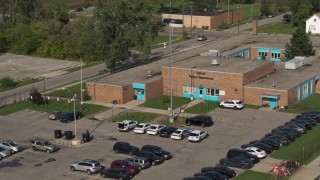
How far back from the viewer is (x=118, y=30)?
9256cm

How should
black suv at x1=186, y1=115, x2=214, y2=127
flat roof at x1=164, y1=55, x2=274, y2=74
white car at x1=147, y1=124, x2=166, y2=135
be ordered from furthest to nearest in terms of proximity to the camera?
flat roof at x1=164, y1=55, x2=274, y2=74, black suv at x1=186, y1=115, x2=214, y2=127, white car at x1=147, y1=124, x2=166, y2=135

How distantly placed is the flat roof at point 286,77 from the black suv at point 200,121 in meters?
11.2

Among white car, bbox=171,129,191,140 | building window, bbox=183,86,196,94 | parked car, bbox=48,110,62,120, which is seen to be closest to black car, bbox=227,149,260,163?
white car, bbox=171,129,191,140

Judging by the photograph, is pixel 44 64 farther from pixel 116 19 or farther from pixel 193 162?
pixel 193 162

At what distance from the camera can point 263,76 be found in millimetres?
86688

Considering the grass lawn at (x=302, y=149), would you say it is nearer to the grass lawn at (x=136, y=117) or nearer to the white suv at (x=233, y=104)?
the white suv at (x=233, y=104)

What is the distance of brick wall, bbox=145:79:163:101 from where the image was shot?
82.4 m

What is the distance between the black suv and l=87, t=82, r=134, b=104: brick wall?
12.4 meters

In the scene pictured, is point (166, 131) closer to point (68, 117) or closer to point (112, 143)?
point (112, 143)

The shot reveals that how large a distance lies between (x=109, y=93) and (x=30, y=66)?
32.3 m

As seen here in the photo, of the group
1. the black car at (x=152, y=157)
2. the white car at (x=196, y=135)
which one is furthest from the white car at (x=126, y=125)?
the black car at (x=152, y=157)

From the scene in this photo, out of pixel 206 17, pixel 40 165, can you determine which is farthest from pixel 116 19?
pixel 206 17

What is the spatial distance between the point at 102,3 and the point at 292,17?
2257 inches

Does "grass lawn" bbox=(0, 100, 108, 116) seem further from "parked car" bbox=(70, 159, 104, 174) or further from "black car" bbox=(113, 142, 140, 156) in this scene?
"parked car" bbox=(70, 159, 104, 174)
